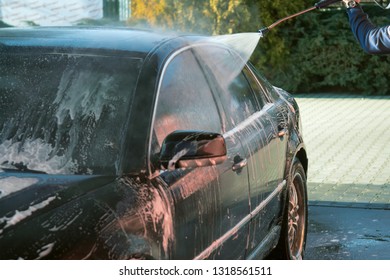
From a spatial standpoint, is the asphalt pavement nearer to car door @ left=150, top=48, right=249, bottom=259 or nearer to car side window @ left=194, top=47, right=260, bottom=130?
car side window @ left=194, top=47, right=260, bottom=130

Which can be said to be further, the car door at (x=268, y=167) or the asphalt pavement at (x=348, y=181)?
the asphalt pavement at (x=348, y=181)

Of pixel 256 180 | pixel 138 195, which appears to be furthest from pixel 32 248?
pixel 256 180

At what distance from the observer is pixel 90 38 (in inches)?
169

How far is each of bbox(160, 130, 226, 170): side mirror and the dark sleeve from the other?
82.7 inches

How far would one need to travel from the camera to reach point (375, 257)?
245 inches

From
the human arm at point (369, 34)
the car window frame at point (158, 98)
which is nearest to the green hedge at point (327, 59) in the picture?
the human arm at point (369, 34)

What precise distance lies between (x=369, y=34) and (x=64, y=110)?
2.41m

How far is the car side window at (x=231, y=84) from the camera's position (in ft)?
15.3

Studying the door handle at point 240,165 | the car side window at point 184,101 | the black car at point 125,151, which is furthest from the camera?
the door handle at point 240,165

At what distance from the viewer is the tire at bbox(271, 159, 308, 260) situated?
5664 mm

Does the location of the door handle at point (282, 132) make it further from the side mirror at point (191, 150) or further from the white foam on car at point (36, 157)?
the white foam on car at point (36, 157)

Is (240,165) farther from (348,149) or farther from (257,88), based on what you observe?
(348,149)

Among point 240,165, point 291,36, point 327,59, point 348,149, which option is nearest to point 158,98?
point 240,165

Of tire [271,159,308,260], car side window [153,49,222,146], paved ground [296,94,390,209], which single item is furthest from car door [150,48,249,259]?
paved ground [296,94,390,209]
